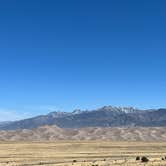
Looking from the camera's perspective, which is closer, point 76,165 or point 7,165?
point 76,165

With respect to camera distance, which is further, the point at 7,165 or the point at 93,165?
the point at 7,165

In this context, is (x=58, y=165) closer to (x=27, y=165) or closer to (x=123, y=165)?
(x=27, y=165)

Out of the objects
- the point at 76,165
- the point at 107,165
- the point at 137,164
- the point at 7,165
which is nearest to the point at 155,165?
the point at 137,164

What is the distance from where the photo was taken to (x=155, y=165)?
5947cm

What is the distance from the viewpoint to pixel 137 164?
61.7 meters

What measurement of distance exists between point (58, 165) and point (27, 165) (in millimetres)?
5514

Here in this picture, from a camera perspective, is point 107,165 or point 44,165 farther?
point 44,165

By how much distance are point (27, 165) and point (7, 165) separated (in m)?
3.17

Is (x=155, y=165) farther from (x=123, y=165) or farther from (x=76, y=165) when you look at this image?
(x=76, y=165)

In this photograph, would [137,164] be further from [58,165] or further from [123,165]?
[58,165]

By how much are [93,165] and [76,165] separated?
335cm

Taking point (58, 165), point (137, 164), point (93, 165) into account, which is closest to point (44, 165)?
point (58, 165)

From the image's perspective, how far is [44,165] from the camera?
219 ft

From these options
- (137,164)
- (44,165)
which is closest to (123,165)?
(137,164)
